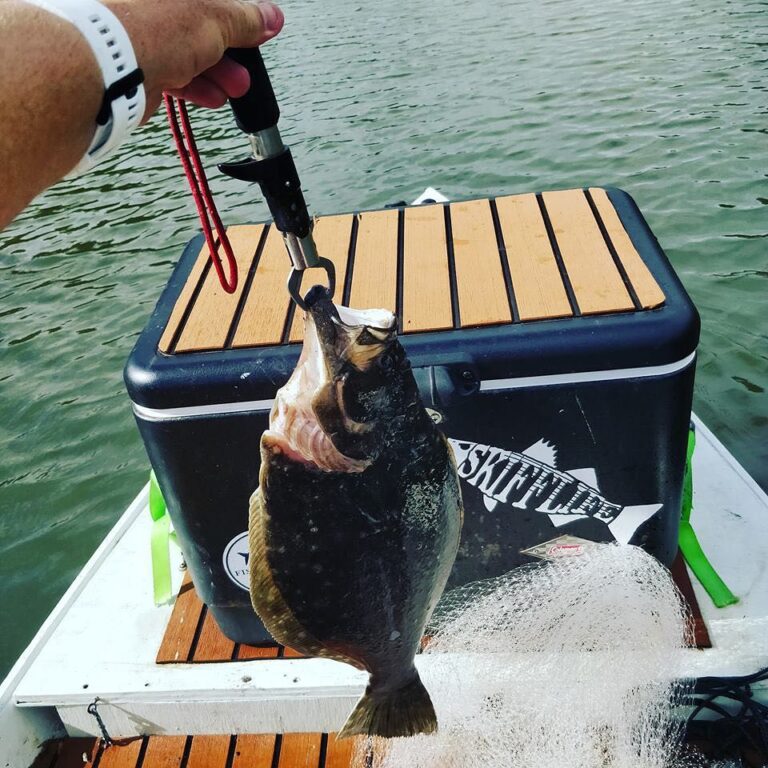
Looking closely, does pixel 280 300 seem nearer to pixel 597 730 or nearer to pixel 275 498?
pixel 275 498

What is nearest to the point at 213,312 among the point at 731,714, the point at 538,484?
the point at 538,484

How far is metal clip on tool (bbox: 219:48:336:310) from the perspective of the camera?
152cm

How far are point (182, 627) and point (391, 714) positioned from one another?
4.35 ft

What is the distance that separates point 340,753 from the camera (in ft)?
9.37

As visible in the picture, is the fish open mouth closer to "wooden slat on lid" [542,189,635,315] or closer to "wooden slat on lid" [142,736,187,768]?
"wooden slat on lid" [542,189,635,315]

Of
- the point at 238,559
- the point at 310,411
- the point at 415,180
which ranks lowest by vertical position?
the point at 415,180

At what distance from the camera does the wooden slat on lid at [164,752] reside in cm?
290

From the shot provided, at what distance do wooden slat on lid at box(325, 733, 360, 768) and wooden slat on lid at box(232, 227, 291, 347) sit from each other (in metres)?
1.55

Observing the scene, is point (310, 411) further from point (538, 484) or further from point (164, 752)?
point (164, 752)

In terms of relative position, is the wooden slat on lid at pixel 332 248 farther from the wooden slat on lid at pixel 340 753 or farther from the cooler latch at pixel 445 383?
the wooden slat on lid at pixel 340 753

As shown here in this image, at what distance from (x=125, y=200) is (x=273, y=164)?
9016 mm

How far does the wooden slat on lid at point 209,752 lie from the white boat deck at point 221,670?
4 centimetres

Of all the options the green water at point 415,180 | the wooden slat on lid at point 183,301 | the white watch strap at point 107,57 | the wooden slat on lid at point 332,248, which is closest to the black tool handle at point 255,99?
the white watch strap at point 107,57

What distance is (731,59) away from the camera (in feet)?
34.1
